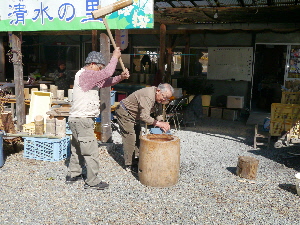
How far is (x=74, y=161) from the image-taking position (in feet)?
16.2

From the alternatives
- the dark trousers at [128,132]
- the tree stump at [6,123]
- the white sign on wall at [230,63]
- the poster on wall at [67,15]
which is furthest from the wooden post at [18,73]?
the white sign on wall at [230,63]

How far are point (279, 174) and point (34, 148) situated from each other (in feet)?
14.6

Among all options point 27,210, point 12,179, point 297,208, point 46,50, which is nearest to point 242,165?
point 297,208

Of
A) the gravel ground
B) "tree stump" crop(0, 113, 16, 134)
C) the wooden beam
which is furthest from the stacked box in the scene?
"tree stump" crop(0, 113, 16, 134)

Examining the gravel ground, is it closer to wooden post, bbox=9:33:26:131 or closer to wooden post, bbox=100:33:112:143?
wooden post, bbox=100:33:112:143

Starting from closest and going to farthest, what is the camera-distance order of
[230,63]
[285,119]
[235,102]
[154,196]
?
1. [154,196]
2. [285,119]
3. [235,102]
4. [230,63]

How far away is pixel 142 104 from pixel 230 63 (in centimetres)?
758

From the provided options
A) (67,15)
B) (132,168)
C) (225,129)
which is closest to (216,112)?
(225,129)

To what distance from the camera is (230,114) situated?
430 inches

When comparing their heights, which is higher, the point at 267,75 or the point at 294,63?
the point at 294,63

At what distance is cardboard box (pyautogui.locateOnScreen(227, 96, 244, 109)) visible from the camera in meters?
11.0

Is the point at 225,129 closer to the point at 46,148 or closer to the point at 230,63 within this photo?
the point at 230,63

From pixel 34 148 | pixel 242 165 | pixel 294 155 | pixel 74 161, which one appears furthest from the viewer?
pixel 294 155

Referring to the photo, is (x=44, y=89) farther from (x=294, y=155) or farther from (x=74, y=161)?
(x=294, y=155)
